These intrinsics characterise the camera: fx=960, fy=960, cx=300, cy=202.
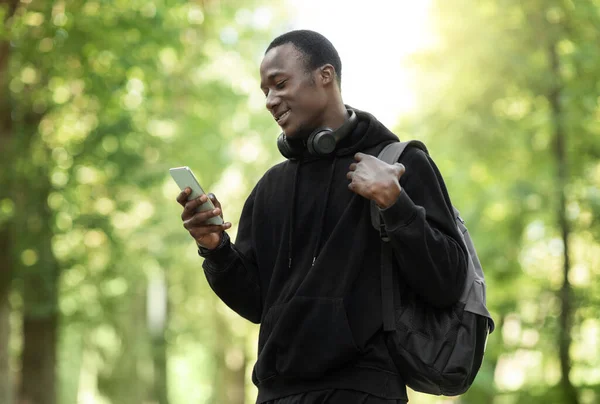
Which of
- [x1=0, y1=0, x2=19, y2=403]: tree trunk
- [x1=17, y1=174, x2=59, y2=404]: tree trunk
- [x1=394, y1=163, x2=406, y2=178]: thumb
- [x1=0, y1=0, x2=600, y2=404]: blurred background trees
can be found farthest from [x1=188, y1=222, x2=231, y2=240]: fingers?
[x1=17, y1=174, x2=59, y2=404]: tree trunk

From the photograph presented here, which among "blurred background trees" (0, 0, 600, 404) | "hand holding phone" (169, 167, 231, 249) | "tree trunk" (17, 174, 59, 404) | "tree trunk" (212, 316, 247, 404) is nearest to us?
"hand holding phone" (169, 167, 231, 249)

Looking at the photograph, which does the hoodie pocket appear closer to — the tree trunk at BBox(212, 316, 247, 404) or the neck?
the neck

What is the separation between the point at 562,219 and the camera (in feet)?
50.4

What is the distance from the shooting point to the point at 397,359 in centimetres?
337

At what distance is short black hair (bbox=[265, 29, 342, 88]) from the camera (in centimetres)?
371

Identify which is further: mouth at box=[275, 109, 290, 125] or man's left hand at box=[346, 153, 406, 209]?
mouth at box=[275, 109, 290, 125]

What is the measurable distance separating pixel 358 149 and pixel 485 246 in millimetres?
12784

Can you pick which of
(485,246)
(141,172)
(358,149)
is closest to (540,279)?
(485,246)

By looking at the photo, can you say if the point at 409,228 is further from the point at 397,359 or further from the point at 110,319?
the point at 110,319

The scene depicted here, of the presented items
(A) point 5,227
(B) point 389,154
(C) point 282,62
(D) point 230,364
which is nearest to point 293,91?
(C) point 282,62

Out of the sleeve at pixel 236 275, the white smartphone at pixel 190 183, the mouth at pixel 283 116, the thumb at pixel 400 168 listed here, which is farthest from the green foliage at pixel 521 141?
the thumb at pixel 400 168

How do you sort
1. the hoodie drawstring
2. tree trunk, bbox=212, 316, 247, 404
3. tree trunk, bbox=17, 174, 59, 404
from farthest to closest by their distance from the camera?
tree trunk, bbox=212, 316, 247, 404, tree trunk, bbox=17, 174, 59, 404, the hoodie drawstring

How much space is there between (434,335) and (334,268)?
1.41ft

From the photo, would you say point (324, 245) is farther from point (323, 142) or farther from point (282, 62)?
point (282, 62)
